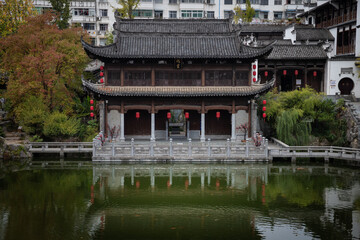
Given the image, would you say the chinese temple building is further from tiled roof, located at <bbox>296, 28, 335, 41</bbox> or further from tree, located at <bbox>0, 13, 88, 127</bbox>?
tiled roof, located at <bbox>296, 28, 335, 41</bbox>

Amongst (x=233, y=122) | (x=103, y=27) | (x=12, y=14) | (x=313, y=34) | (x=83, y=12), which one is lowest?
(x=233, y=122)

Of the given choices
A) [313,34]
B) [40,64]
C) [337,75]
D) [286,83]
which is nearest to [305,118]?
[337,75]

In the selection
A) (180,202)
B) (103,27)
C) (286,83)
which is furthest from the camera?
(103,27)

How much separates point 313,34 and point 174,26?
Answer: 14.3 m

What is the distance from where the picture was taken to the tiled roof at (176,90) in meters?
26.0

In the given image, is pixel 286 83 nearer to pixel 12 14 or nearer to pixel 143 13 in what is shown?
pixel 143 13

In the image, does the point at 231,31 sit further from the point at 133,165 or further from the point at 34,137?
the point at 34,137

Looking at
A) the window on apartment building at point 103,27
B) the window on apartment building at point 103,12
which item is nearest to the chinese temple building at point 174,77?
the window on apartment building at point 103,27

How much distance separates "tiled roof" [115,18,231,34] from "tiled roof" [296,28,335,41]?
369 inches

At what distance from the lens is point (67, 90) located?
28.1 metres

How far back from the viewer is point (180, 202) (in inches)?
639

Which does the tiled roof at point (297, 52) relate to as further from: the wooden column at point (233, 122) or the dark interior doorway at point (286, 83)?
the wooden column at point (233, 122)

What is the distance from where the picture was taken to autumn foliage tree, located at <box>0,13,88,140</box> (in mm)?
25828

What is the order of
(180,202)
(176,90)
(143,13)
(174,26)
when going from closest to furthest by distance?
1. (180,202)
2. (176,90)
3. (174,26)
4. (143,13)
